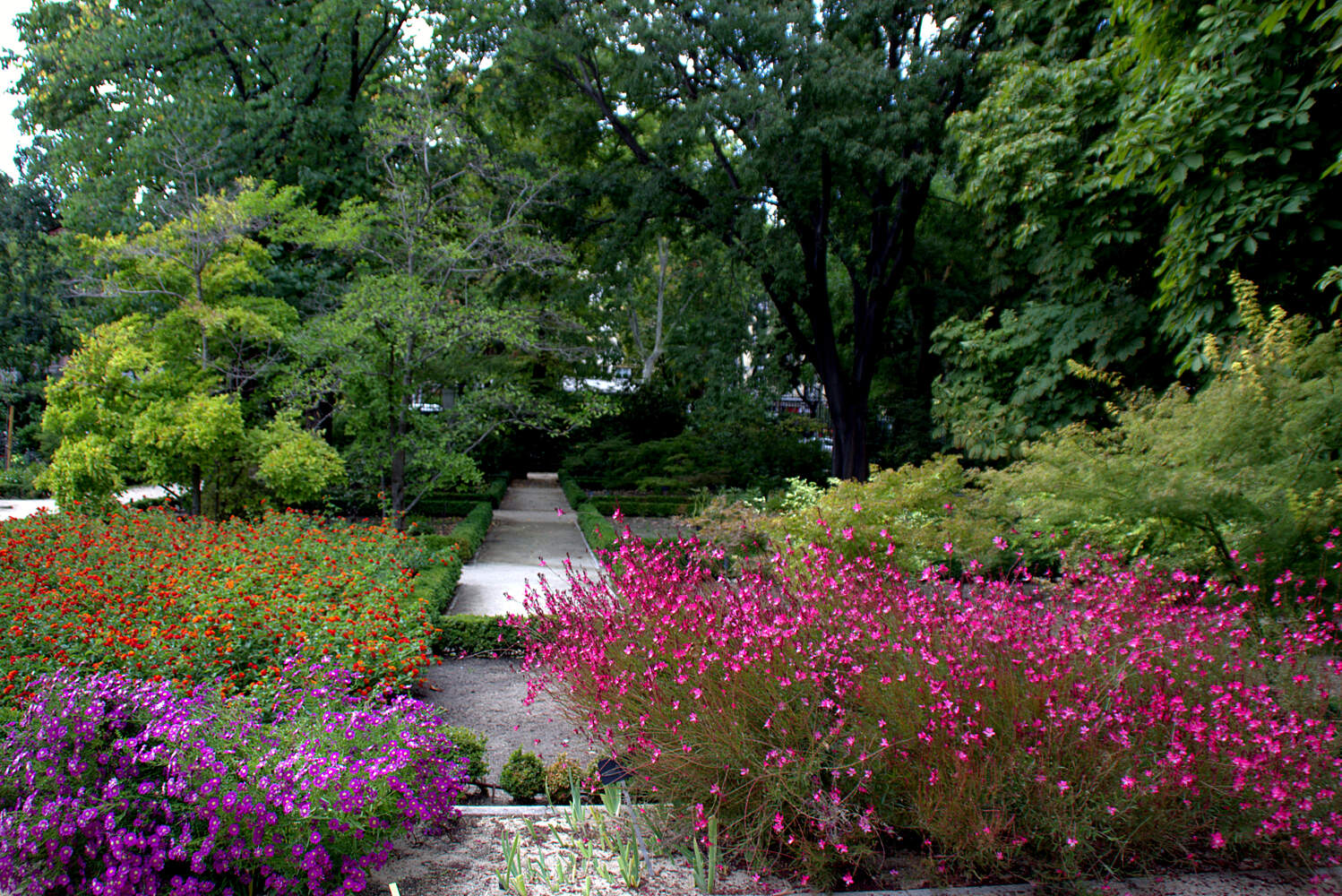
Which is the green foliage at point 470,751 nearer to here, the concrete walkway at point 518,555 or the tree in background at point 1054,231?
the concrete walkway at point 518,555

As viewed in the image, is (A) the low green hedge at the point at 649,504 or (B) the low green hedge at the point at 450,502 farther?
(A) the low green hedge at the point at 649,504

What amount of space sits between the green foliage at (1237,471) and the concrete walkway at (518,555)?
3415mm

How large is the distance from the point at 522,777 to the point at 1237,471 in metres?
4.55

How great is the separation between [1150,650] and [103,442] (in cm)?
939

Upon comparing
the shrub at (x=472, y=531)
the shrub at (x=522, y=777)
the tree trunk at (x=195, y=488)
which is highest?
the tree trunk at (x=195, y=488)

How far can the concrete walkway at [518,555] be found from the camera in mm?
8250

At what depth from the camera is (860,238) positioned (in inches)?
612

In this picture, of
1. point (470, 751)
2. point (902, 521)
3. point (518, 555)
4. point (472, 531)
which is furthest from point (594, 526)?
point (470, 751)

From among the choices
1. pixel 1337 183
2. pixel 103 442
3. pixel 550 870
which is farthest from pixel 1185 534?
pixel 103 442

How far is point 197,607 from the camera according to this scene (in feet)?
15.3

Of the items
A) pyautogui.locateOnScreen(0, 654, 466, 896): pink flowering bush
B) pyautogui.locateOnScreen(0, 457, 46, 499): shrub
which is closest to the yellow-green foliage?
pyautogui.locateOnScreen(0, 654, 466, 896): pink flowering bush

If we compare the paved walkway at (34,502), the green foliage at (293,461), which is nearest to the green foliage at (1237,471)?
the green foliage at (293,461)

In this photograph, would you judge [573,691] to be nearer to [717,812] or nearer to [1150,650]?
[717,812]

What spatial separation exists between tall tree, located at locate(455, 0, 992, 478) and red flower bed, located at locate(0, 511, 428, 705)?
834 cm
